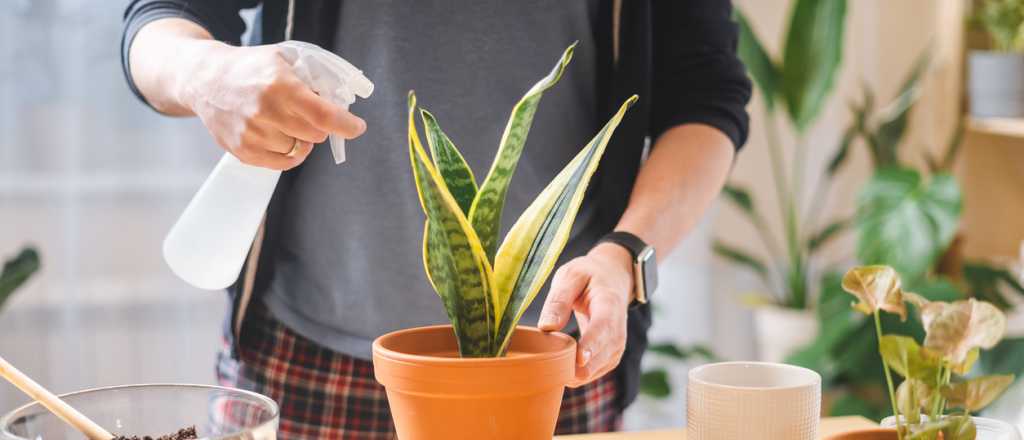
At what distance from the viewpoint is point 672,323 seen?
268cm

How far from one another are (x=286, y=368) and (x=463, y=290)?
508mm

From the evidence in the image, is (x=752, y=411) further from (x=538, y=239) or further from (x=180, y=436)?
(x=180, y=436)

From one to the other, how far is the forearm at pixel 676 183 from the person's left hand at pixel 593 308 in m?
0.15

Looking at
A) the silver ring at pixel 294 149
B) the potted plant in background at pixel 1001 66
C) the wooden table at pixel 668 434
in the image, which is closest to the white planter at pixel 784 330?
the potted plant in background at pixel 1001 66

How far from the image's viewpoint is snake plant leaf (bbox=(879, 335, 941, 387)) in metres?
0.67

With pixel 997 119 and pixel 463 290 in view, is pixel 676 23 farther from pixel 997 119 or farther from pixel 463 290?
pixel 997 119

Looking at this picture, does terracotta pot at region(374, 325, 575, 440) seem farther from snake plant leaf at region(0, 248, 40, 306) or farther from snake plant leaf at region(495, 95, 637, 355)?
snake plant leaf at region(0, 248, 40, 306)

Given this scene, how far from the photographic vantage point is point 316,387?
1.17 meters

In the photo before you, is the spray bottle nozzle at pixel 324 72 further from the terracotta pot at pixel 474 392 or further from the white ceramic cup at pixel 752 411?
the white ceramic cup at pixel 752 411

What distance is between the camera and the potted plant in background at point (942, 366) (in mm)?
655

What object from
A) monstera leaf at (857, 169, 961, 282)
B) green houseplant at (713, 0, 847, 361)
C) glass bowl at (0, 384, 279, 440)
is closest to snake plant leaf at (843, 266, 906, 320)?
glass bowl at (0, 384, 279, 440)

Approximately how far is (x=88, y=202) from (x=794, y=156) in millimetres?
1748

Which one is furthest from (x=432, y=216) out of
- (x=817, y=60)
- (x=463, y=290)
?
(x=817, y=60)

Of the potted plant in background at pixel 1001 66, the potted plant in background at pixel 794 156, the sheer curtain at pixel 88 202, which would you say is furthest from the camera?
the potted plant in background at pixel 794 156
